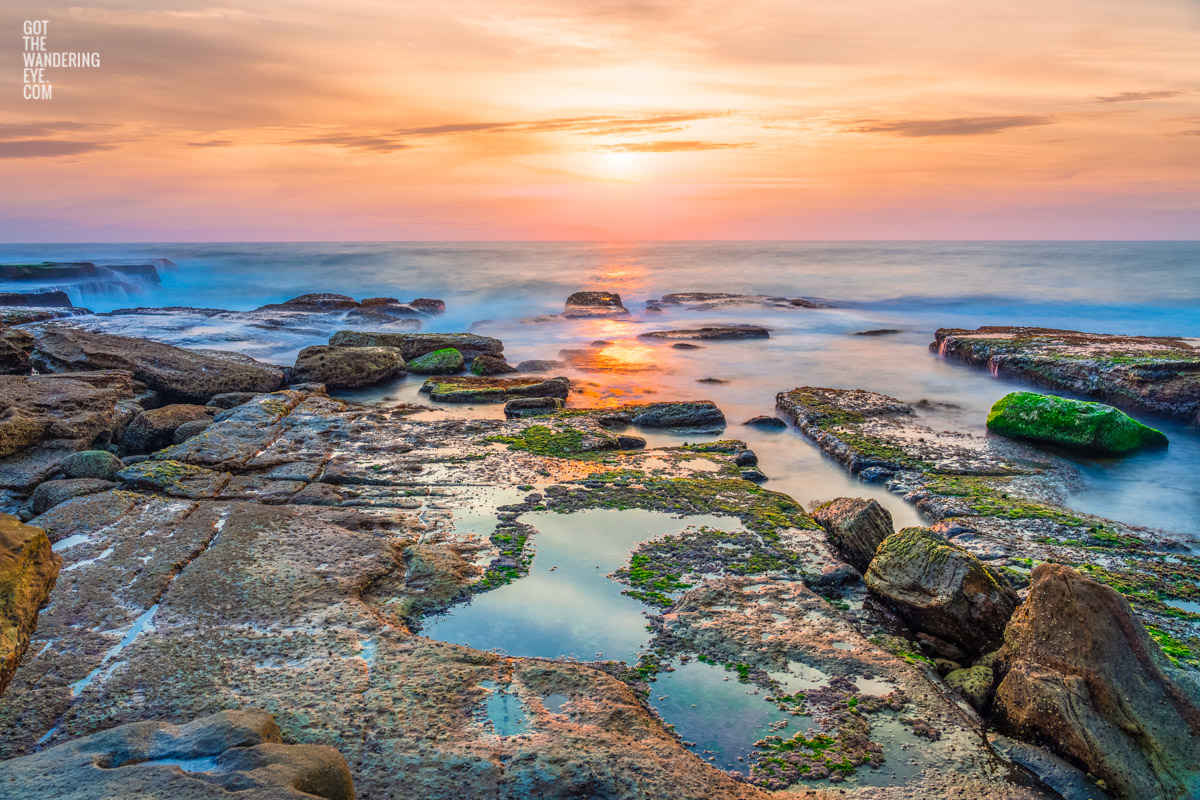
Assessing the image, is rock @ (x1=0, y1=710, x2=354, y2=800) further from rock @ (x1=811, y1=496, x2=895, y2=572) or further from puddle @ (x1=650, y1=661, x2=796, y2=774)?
rock @ (x1=811, y1=496, x2=895, y2=572)

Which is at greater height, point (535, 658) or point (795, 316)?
point (795, 316)

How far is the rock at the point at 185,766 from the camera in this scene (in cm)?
237

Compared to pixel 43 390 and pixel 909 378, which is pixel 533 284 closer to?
pixel 909 378

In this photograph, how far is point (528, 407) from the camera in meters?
10.1

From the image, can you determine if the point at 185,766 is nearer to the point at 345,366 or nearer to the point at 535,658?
the point at 535,658

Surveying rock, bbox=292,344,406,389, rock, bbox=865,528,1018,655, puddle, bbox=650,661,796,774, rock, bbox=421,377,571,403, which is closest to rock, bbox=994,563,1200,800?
rock, bbox=865,528,1018,655

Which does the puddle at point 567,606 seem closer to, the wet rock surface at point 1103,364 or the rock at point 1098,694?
the rock at point 1098,694

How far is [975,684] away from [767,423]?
6206 millimetres

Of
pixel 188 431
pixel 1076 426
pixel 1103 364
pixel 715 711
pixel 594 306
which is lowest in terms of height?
pixel 594 306

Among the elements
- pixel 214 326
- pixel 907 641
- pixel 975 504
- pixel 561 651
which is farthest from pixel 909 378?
pixel 214 326

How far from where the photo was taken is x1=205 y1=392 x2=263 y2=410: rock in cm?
945

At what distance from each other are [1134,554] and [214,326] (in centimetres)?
1941

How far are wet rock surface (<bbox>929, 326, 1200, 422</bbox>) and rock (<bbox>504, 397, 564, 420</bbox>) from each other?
896 centimetres

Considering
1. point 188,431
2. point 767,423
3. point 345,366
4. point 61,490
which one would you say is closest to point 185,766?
point 61,490
